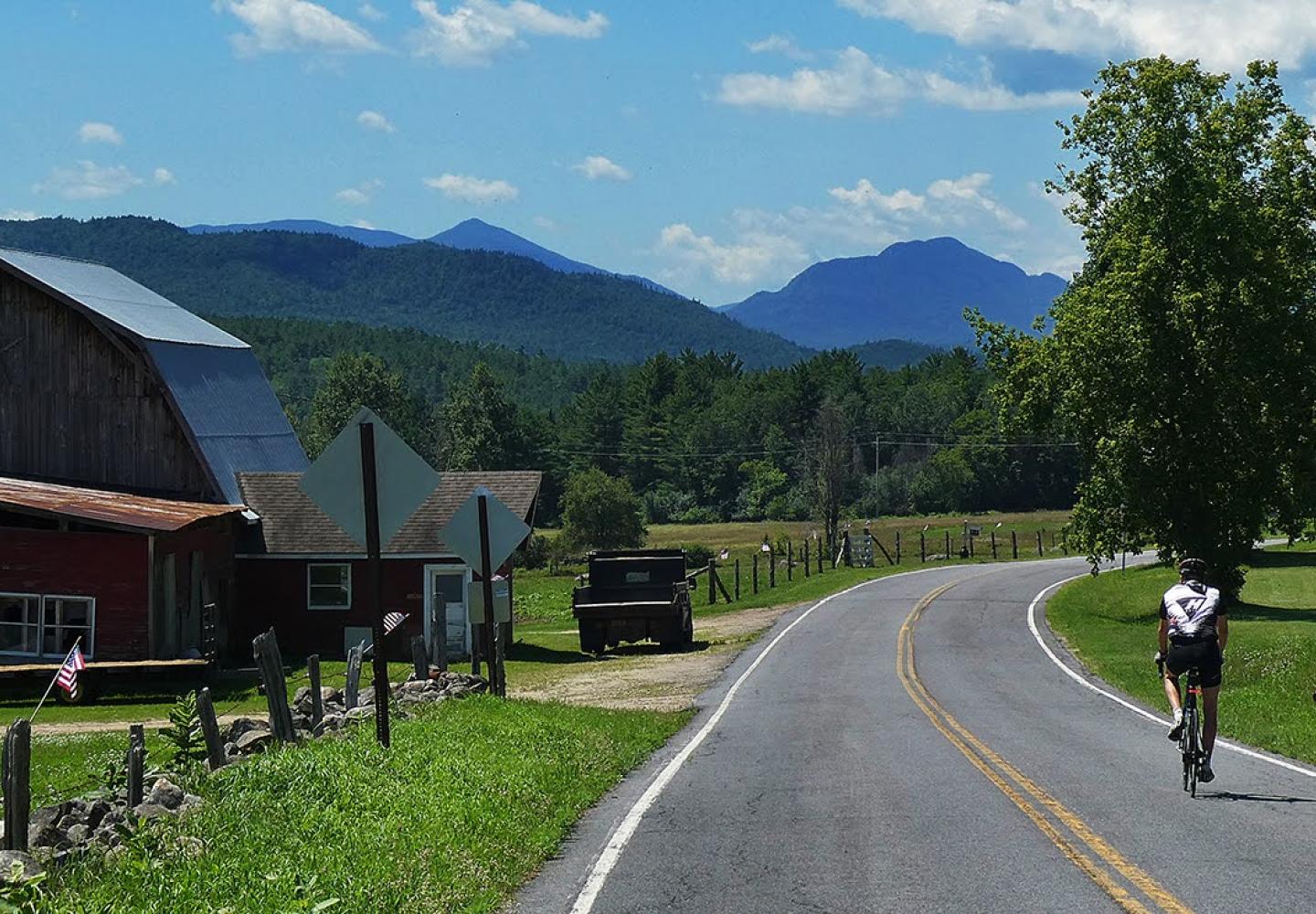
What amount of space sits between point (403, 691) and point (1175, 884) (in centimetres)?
1463

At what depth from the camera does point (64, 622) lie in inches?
1362

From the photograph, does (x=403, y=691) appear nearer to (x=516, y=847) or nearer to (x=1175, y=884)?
(x=516, y=847)

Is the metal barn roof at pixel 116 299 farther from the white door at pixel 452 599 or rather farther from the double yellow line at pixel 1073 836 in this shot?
the double yellow line at pixel 1073 836

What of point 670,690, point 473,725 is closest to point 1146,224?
point 670,690

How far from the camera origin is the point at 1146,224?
46969 mm

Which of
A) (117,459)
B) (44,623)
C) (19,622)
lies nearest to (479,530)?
(44,623)

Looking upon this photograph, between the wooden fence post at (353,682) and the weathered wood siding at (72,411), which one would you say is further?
the weathered wood siding at (72,411)

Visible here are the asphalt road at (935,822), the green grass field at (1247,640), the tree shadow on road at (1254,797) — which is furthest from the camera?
the green grass field at (1247,640)

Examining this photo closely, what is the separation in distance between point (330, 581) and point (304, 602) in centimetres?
89

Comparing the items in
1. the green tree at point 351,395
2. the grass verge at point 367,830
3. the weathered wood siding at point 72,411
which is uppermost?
the green tree at point 351,395

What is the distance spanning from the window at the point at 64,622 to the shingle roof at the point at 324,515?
8101 millimetres

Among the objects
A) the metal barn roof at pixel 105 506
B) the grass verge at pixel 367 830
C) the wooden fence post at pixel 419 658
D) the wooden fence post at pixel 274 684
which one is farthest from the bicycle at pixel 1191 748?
the metal barn roof at pixel 105 506

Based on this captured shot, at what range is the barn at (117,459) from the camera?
3447 centimetres

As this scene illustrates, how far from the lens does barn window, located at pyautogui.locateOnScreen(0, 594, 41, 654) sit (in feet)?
114
